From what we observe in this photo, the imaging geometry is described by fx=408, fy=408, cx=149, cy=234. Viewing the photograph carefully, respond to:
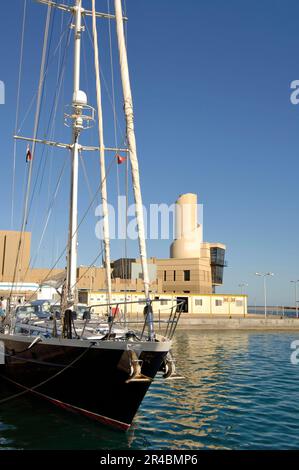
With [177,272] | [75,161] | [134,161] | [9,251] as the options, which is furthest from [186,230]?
[134,161]

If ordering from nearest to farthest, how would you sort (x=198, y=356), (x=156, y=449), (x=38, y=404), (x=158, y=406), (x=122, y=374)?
1. (x=156, y=449)
2. (x=122, y=374)
3. (x=38, y=404)
4. (x=158, y=406)
5. (x=198, y=356)

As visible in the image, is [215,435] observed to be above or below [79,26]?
below

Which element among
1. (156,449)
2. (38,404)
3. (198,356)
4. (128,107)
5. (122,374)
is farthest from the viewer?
(198,356)

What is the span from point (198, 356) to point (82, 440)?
18.3 meters

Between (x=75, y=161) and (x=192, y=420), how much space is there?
11.3m

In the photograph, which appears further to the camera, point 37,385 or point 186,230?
point 186,230

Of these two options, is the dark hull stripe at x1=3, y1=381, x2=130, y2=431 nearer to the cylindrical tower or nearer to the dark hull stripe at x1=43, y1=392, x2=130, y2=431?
the dark hull stripe at x1=43, y1=392, x2=130, y2=431

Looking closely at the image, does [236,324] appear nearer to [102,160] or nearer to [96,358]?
[102,160]

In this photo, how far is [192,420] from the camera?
44.4ft

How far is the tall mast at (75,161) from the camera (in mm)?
16094

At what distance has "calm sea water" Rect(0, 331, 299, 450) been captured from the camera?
11.4 m

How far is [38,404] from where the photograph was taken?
14.5 meters

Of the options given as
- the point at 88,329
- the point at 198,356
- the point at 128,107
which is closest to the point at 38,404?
the point at 88,329
